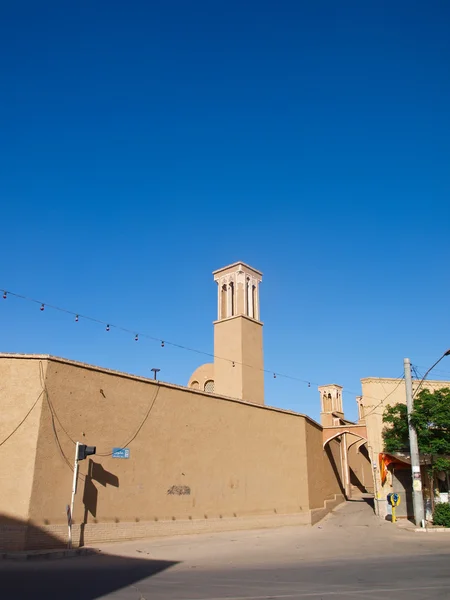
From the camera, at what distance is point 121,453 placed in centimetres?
1722

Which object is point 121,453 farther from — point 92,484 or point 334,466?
point 334,466

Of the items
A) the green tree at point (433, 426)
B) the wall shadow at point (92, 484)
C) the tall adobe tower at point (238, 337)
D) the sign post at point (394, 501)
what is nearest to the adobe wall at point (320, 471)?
the tall adobe tower at point (238, 337)

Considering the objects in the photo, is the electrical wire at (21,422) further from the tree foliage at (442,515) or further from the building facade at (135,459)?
the tree foliage at (442,515)

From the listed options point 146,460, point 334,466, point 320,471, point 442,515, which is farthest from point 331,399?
point 146,460

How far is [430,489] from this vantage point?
25.9 metres

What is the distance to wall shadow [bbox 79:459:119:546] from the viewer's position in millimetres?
15683

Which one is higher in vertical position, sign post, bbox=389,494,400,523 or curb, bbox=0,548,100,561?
sign post, bbox=389,494,400,523

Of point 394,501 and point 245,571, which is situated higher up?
point 394,501

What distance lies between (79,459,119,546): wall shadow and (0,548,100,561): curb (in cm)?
91

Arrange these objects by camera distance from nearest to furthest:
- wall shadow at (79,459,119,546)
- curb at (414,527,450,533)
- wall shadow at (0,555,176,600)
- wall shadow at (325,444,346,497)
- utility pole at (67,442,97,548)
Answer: wall shadow at (0,555,176,600) → utility pole at (67,442,97,548) → wall shadow at (79,459,119,546) → curb at (414,527,450,533) → wall shadow at (325,444,346,497)

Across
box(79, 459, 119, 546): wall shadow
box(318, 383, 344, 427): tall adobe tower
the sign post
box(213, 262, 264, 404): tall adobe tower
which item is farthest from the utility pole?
box(318, 383, 344, 427): tall adobe tower

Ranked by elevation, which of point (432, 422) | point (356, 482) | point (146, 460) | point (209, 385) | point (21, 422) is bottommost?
point (356, 482)

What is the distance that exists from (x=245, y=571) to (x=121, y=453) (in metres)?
6.65

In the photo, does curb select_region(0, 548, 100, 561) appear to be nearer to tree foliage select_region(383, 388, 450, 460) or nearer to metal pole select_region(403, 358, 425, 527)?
metal pole select_region(403, 358, 425, 527)
